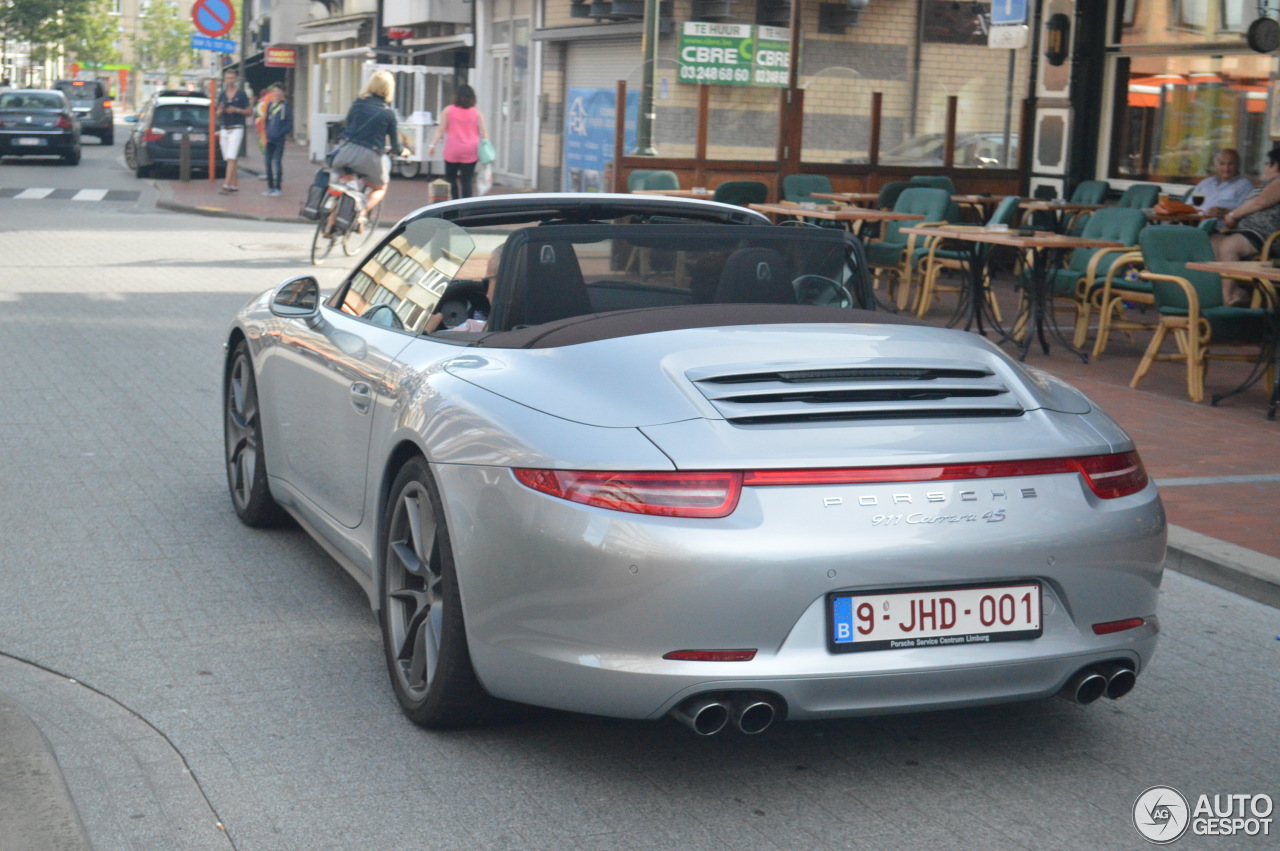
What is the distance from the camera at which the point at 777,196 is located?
17.8 meters

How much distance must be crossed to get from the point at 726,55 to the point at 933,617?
59.9 feet

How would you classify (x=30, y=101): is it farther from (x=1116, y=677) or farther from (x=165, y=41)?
(x=165, y=41)

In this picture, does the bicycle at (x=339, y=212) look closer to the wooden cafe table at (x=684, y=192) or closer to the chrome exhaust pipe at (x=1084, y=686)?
the wooden cafe table at (x=684, y=192)

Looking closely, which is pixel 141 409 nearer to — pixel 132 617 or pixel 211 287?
pixel 132 617

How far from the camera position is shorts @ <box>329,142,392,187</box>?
17.0m

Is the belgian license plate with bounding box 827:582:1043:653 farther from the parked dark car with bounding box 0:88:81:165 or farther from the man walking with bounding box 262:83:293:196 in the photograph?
the parked dark car with bounding box 0:88:81:165

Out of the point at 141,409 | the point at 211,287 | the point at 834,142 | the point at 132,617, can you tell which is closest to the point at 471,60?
the point at 834,142

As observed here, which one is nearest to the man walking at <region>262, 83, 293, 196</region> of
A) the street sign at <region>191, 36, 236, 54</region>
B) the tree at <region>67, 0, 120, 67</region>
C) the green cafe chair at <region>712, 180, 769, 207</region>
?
the street sign at <region>191, 36, 236, 54</region>

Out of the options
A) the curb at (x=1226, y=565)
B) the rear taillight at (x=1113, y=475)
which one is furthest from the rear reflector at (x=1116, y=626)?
the curb at (x=1226, y=565)

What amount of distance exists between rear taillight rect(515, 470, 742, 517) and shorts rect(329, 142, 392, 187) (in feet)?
46.6

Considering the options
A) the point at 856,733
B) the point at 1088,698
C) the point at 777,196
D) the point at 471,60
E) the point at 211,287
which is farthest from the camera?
the point at 471,60

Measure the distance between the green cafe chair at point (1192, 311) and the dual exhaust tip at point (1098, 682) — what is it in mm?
6623

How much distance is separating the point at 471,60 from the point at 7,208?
16.2 metres

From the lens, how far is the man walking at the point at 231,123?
2681 centimetres
